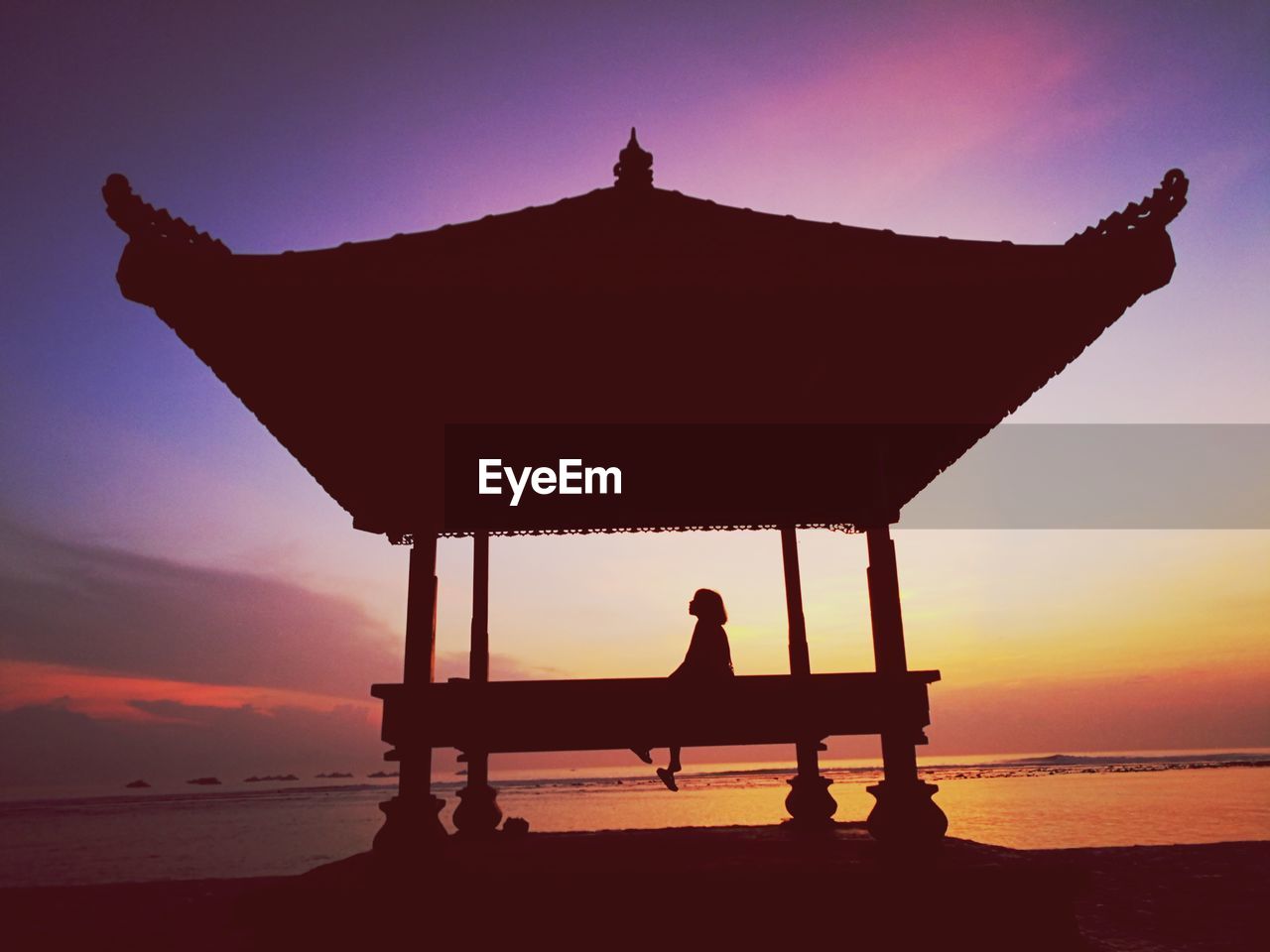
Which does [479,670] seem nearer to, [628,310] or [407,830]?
[407,830]

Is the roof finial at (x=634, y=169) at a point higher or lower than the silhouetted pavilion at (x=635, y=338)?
higher

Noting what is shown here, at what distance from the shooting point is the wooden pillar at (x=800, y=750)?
7.97 metres

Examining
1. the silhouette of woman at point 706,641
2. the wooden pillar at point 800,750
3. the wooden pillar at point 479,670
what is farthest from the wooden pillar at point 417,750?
the wooden pillar at point 800,750

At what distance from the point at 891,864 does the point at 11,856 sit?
32.2 m

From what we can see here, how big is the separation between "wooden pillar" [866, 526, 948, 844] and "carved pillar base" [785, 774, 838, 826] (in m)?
3.12

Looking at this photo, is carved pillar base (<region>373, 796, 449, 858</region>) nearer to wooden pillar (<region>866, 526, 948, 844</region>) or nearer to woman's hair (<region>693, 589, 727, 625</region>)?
woman's hair (<region>693, 589, 727, 625</region>)

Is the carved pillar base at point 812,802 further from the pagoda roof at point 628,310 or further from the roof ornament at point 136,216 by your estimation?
the roof ornament at point 136,216

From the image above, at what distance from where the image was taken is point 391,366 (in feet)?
16.3

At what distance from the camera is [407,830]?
477 centimetres

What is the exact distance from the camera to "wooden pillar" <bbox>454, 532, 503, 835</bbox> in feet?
27.6

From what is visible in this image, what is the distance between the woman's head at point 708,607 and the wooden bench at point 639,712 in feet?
6.02

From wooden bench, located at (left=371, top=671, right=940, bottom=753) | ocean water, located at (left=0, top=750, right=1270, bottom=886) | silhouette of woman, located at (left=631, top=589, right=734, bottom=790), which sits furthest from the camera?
ocean water, located at (left=0, top=750, right=1270, bottom=886)

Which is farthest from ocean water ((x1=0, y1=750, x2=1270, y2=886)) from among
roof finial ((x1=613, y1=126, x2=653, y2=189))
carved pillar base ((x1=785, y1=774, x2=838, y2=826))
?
roof finial ((x1=613, y1=126, x2=653, y2=189))

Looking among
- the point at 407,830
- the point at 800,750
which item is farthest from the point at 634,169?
the point at 800,750
